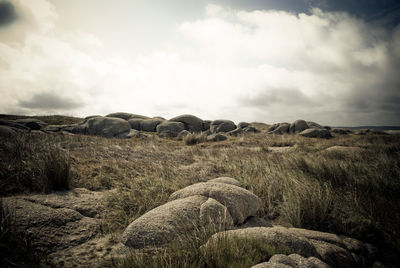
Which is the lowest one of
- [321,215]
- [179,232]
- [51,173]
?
[321,215]

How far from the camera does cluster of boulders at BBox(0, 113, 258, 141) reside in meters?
18.7

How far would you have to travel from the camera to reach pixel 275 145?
38.5 feet

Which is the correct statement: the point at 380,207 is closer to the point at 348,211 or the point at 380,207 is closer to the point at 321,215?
the point at 348,211

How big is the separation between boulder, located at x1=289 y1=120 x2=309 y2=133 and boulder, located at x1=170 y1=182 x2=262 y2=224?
29208 millimetres

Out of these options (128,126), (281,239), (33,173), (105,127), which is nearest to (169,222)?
(281,239)

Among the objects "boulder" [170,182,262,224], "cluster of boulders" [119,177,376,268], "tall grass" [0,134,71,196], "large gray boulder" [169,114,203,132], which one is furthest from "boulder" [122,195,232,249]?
"large gray boulder" [169,114,203,132]

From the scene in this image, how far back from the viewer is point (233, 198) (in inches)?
107

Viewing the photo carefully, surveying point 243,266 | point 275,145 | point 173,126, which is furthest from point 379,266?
point 173,126

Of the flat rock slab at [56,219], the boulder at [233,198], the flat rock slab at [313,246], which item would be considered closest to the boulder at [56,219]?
the flat rock slab at [56,219]

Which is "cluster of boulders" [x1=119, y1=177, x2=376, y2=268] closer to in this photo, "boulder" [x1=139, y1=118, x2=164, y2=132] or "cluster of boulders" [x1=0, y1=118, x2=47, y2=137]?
"cluster of boulders" [x1=0, y1=118, x2=47, y2=137]

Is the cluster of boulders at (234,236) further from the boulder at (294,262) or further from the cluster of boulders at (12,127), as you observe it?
the cluster of boulders at (12,127)

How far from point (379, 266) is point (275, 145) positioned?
1024cm

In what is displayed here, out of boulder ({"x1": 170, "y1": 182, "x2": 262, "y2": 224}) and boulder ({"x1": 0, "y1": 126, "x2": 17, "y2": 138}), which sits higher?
boulder ({"x1": 0, "y1": 126, "x2": 17, "y2": 138})

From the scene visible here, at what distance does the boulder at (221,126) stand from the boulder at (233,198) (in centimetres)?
2353
